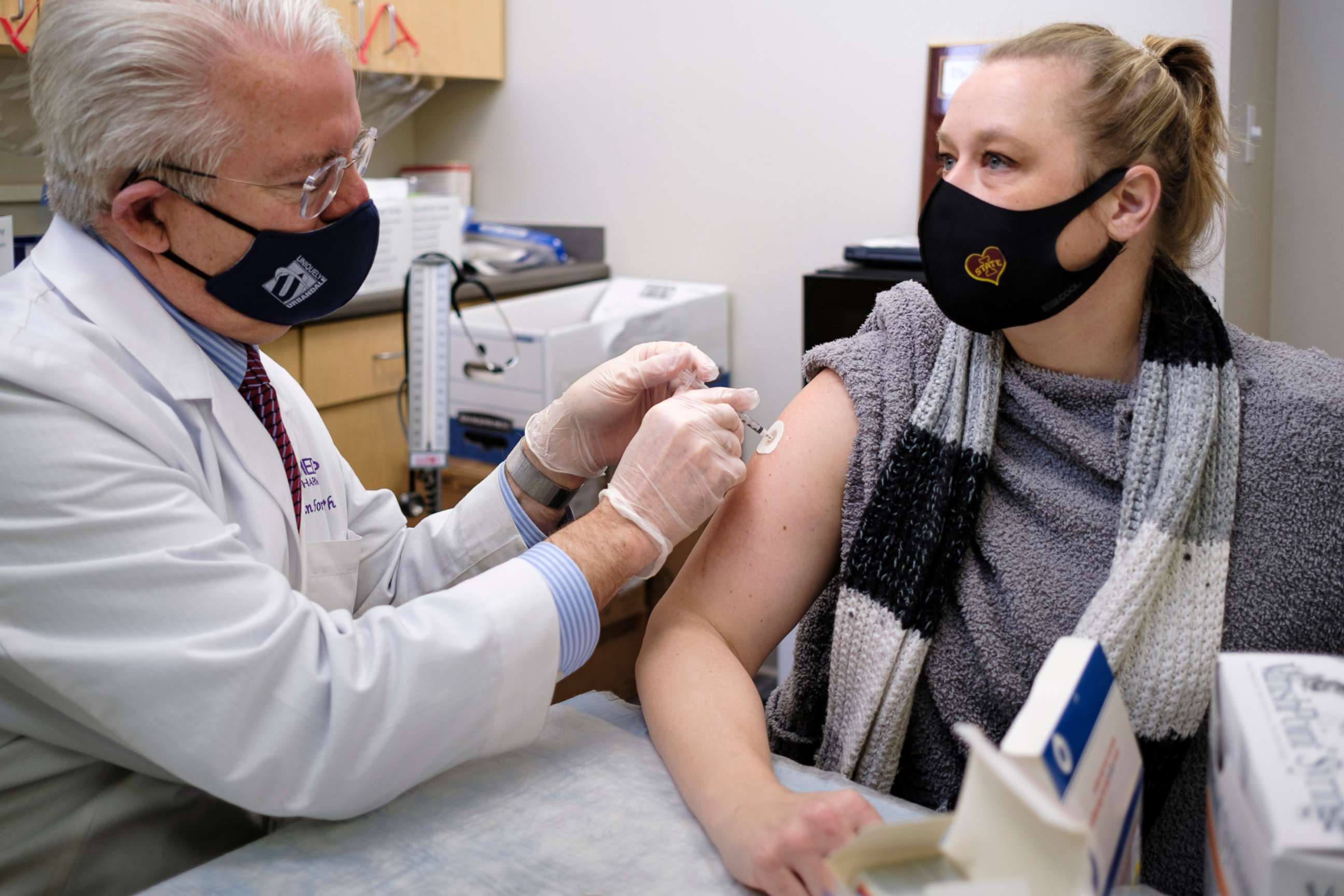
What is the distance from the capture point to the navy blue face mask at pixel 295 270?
3.57 feet

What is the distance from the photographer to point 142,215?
105 cm

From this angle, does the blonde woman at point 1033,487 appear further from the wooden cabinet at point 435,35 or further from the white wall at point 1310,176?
the wooden cabinet at point 435,35

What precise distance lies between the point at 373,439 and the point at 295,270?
1.71m

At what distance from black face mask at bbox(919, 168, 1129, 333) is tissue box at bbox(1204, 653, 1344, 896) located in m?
0.61

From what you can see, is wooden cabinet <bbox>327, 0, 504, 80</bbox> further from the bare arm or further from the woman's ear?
the woman's ear

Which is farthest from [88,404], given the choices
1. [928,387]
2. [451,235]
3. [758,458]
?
[451,235]

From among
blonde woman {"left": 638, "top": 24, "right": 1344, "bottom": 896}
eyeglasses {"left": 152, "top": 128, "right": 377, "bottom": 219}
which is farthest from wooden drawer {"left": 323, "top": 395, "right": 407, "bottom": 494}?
blonde woman {"left": 638, "top": 24, "right": 1344, "bottom": 896}

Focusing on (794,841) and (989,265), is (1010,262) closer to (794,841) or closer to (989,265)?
(989,265)

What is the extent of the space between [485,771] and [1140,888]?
0.56m

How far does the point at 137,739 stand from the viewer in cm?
87

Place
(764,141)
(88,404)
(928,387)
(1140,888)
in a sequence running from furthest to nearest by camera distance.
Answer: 1. (764,141)
2. (928,387)
3. (88,404)
4. (1140,888)

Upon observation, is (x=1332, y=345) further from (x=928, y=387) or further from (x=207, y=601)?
(x=207, y=601)

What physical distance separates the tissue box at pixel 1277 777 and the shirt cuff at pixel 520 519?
881 mm

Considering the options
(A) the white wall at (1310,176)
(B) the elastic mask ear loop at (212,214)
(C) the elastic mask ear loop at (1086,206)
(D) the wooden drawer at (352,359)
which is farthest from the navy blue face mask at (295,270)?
(A) the white wall at (1310,176)
